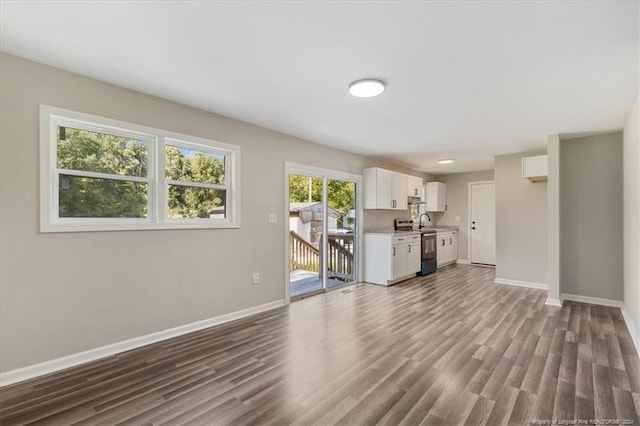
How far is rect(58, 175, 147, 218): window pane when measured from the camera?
8.48 feet

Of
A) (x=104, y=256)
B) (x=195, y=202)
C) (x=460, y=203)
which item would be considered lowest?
(x=104, y=256)

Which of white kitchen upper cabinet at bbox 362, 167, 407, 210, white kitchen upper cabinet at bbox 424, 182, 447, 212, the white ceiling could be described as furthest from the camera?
white kitchen upper cabinet at bbox 424, 182, 447, 212

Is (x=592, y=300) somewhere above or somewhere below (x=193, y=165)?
below

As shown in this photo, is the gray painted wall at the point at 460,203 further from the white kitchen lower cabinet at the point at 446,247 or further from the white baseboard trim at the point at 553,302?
the white baseboard trim at the point at 553,302

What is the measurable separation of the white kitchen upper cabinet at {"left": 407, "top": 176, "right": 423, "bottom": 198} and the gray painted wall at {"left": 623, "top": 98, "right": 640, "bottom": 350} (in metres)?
3.63

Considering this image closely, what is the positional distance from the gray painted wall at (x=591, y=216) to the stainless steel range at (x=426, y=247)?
7.61 feet

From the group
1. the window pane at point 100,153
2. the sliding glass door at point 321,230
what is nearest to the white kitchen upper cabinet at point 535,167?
the sliding glass door at point 321,230

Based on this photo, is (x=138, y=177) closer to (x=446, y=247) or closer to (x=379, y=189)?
(x=379, y=189)

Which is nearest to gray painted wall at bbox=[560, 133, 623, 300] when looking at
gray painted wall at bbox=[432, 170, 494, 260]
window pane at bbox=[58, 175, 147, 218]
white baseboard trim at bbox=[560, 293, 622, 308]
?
white baseboard trim at bbox=[560, 293, 622, 308]

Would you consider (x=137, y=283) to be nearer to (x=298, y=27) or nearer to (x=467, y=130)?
(x=298, y=27)

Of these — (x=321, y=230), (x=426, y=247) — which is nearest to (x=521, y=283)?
(x=426, y=247)

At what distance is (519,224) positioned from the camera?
5418 mm

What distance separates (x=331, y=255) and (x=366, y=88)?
3400mm

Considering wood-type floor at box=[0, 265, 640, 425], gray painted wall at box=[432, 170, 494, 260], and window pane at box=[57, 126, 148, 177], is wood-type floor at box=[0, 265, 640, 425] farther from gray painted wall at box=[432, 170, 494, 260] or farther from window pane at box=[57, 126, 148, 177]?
gray painted wall at box=[432, 170, 494, 260]
